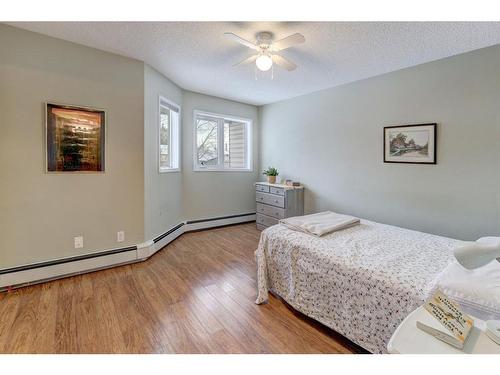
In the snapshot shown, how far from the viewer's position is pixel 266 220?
4.45 m

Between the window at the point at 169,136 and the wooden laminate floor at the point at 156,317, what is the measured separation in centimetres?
163

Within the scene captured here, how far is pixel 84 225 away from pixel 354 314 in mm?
2798

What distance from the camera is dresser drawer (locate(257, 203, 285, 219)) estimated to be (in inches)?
164

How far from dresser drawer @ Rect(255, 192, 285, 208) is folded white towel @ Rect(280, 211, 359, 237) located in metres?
1.50

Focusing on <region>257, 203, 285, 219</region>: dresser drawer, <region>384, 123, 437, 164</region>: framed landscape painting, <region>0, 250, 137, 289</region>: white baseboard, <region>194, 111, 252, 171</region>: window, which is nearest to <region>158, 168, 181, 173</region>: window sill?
<region>194, 111, 252, 171</region>: window

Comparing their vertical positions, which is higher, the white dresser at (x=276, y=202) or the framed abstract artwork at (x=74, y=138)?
the framed abstract artwork at (x=74, y=138)

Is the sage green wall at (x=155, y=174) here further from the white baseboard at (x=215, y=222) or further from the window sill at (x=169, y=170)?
the white baseboard at (x=215, y=222)

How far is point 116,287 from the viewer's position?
242cm

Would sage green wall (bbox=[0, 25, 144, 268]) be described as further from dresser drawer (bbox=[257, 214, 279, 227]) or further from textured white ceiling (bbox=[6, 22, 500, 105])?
dresser drawer (bbox=[257, 214, 279, 227])

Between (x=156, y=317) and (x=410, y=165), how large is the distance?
10.6 feet

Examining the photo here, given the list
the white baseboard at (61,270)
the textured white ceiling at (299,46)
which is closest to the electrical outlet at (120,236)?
the white baseboard at (61,270)

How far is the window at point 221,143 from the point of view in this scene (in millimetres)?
4492

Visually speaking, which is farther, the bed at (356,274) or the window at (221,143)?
the window at (221,143)
